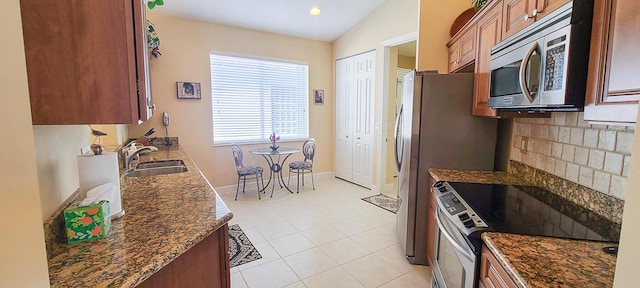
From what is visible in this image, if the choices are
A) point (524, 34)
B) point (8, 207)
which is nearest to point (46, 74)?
point (8, 207)

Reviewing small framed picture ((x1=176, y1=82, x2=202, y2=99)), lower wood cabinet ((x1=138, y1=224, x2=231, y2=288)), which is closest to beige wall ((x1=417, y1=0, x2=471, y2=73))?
lower wood cabinet ((x1=138, y1=224, x2=231, y2=288))

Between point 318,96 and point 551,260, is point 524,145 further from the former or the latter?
point 318,96

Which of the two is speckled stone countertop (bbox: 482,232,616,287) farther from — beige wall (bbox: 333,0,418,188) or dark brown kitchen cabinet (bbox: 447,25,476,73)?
beige wall (bbox: 333,0,418,188)

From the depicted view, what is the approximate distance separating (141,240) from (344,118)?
4.40m

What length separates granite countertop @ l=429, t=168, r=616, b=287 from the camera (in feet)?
2.84

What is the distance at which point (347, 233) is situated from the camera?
3090 millimetres

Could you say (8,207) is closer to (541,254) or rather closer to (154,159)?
(541,254)

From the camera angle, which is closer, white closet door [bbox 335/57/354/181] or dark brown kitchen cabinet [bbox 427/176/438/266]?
dark brown kitchen cabinet [bbox 427/176/438/266]

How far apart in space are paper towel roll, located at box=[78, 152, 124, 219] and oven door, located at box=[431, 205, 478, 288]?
1.59 m

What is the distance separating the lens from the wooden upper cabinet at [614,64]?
0.84 m

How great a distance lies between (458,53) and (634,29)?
1.76 m

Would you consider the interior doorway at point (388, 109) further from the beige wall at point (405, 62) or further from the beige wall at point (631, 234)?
the beige wall at point (631, 234)

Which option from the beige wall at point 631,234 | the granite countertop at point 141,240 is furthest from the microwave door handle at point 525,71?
the granite countertop at point 141,240

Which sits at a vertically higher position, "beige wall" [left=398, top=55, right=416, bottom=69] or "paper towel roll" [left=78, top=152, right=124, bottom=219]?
"beige wall" [left=398, top=55, right=416, bottom=69]
